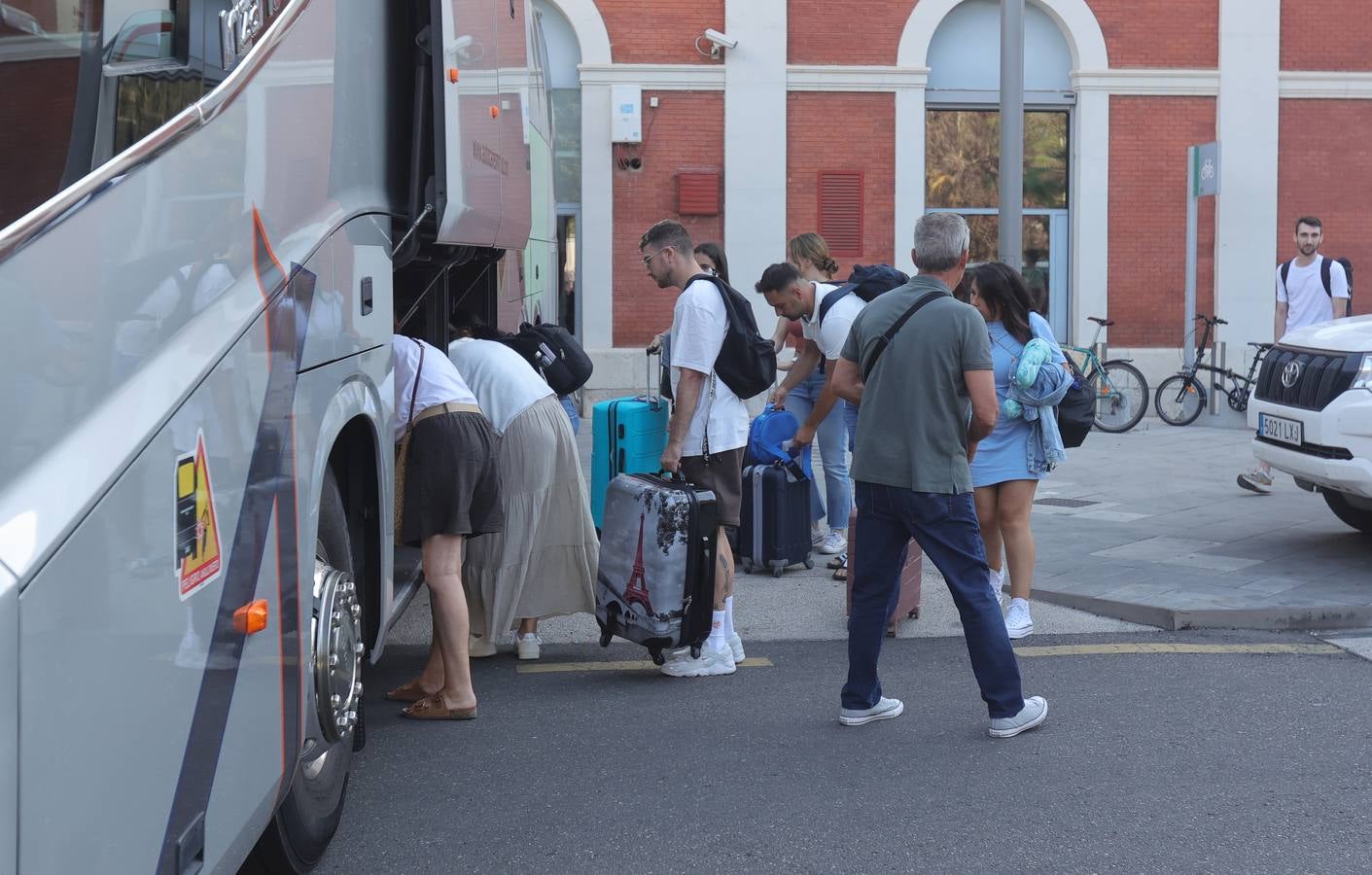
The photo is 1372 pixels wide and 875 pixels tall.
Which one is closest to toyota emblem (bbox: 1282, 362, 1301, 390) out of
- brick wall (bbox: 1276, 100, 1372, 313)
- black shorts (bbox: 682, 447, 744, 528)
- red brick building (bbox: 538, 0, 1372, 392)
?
black shorts (bbox: 682, 447, 744, 528)

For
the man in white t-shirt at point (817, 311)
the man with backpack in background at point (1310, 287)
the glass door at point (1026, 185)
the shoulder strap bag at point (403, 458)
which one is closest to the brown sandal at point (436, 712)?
the shoulder strap bag at point (403, 458)

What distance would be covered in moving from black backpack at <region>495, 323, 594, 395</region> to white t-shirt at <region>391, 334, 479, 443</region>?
1525mm

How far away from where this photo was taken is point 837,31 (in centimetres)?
1836

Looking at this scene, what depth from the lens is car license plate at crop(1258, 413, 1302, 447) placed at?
8.33 m

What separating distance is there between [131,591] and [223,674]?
508 millimetres

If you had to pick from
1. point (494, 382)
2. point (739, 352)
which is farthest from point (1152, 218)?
point (494, 382)

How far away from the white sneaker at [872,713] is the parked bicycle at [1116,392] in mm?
11165

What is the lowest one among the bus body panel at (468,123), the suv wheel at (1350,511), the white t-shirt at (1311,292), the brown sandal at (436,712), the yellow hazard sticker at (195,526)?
the brown sandal at (436,712)

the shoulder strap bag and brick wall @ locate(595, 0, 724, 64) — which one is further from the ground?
brick wall @ locate(595, 0, 724, 64)

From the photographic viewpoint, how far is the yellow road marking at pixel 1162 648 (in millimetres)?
6531

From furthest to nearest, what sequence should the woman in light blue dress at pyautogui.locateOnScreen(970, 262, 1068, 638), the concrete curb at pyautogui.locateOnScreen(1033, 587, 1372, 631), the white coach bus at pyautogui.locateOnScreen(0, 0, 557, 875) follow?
1. the concrete curb at pyautogui.locateOnScreen(1033, 587, 1372, 631)
2. the woman in light blue dress at pyautogui.locateOnScreen(970, 262, 1068, 638)
3. the white coach bus at pyautogui.locateOnScreen(0, 0, 557, 875)

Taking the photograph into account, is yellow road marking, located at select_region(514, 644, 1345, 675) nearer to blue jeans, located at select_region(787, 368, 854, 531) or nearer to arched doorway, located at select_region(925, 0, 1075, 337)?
blue jeans, located at select_region(787, 368, 854, 531)

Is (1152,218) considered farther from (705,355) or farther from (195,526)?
(195,526)

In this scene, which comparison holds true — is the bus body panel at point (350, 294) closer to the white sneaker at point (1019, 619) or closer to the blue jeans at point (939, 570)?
the blue jeans at point (939, 570)
